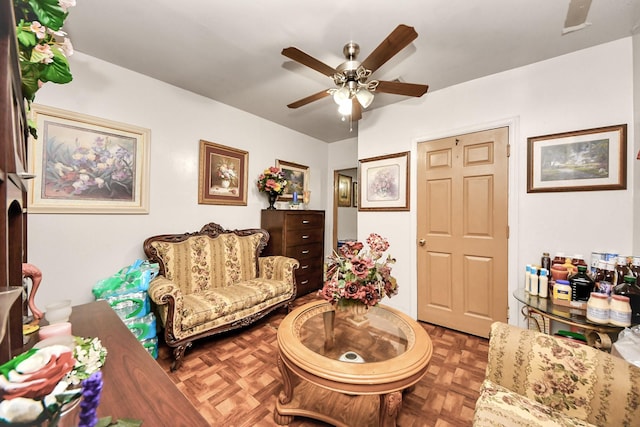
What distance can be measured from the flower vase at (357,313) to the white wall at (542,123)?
1322mm

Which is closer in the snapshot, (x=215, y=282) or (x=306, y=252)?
(x=215, y=282)

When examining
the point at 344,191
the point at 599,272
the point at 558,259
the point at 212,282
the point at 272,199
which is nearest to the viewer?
the point at 599,272

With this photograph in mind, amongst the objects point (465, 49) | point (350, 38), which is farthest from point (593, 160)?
point (350, 38)

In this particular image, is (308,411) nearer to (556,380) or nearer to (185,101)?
(556,380)

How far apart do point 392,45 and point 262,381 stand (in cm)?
246

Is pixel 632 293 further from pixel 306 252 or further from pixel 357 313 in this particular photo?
pixel 306 252

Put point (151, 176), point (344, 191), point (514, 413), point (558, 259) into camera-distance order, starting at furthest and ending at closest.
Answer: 1. point (344, 191)
2. point (151, 176)
3. point (558, 259)
4. point (514, 413)

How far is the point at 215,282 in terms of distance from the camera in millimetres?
2598

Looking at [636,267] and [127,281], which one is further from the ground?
[636,267]

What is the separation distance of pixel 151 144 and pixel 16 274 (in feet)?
6.53

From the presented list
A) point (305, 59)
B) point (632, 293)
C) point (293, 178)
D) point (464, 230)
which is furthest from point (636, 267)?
point (293, 178)

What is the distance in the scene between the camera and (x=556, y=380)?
1030mm

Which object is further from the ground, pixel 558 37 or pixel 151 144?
pixel 558 37

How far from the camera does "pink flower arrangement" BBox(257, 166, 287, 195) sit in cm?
A: 328
